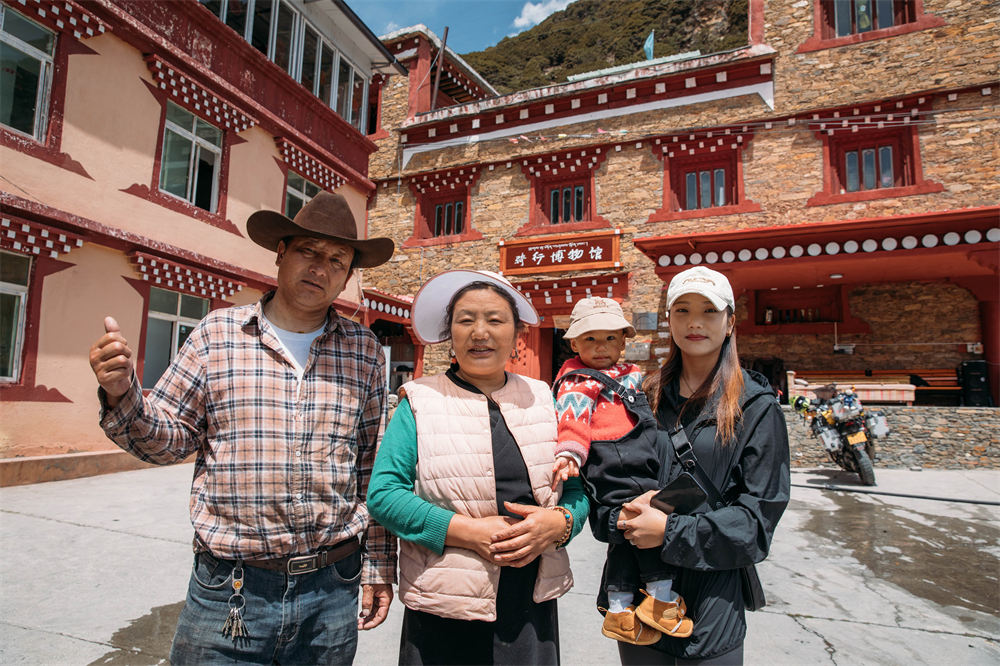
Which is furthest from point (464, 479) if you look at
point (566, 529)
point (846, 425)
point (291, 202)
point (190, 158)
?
point (291, 202)

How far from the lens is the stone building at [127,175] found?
688 cm

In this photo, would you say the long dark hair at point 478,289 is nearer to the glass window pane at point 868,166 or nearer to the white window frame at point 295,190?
the white window frame at point 295,190

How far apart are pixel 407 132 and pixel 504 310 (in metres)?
15.0

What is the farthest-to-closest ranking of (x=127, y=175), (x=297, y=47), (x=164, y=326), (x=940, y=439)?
1. (x=297, y=47)
2. (x=164, y=326)
3. (x=940, y=439)
4. (x=127, y=175)

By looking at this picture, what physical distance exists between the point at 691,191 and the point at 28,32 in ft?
39.7

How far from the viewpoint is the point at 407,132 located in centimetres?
1552

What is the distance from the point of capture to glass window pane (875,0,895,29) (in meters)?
11.6

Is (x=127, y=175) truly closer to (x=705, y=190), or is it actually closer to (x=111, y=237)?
(x=111, y=237)

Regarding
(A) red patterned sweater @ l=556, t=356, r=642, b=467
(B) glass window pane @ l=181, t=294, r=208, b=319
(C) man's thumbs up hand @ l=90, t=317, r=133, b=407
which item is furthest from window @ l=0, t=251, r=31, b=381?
(A) red patterned sweater @ l=556, t=356, r=642, b=467

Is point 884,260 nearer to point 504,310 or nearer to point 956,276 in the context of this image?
point 956,276

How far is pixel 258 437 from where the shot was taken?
5.89ft

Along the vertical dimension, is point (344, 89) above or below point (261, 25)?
above

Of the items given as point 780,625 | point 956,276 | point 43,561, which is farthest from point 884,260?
point 43,561

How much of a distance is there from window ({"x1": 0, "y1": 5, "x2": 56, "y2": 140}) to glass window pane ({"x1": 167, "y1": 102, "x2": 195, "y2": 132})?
72.4 inches
